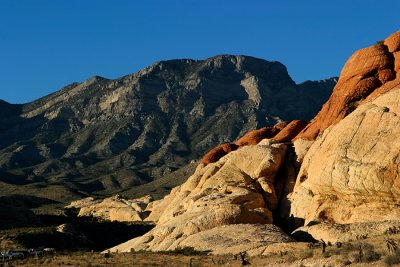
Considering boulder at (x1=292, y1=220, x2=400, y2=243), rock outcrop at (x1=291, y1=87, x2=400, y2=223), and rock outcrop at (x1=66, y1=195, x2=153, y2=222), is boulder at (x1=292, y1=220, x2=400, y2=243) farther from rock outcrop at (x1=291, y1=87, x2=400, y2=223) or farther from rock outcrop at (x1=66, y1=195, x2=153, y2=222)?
rock outcrop at (x1=66, y1=195, x2=153, y2=222)

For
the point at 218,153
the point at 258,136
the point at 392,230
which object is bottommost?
the point at 392,230

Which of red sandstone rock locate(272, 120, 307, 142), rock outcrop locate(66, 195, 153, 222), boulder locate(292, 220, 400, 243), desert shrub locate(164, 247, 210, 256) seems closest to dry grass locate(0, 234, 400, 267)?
desert shrub locate(164, 247, 210, 256)

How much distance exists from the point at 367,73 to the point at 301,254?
35178 mm

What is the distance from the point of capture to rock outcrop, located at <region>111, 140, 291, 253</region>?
47.0m

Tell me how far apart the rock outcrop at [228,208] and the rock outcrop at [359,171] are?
4559 millimetres

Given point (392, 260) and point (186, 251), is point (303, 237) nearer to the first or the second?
point (186, 251)

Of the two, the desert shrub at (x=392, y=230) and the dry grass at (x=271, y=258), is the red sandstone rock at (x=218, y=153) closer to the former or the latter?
the dry grass at (x=271, y=258)

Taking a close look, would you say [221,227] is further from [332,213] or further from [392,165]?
[392,165]

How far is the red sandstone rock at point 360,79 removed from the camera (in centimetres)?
6456

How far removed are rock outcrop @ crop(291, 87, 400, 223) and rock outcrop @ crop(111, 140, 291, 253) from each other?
456 centimetres

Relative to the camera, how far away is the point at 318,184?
53531mm

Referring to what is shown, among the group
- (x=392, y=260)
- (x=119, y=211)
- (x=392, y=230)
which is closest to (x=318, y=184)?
(x=392, y=230)

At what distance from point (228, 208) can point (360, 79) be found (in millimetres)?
22266

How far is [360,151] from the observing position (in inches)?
1973
